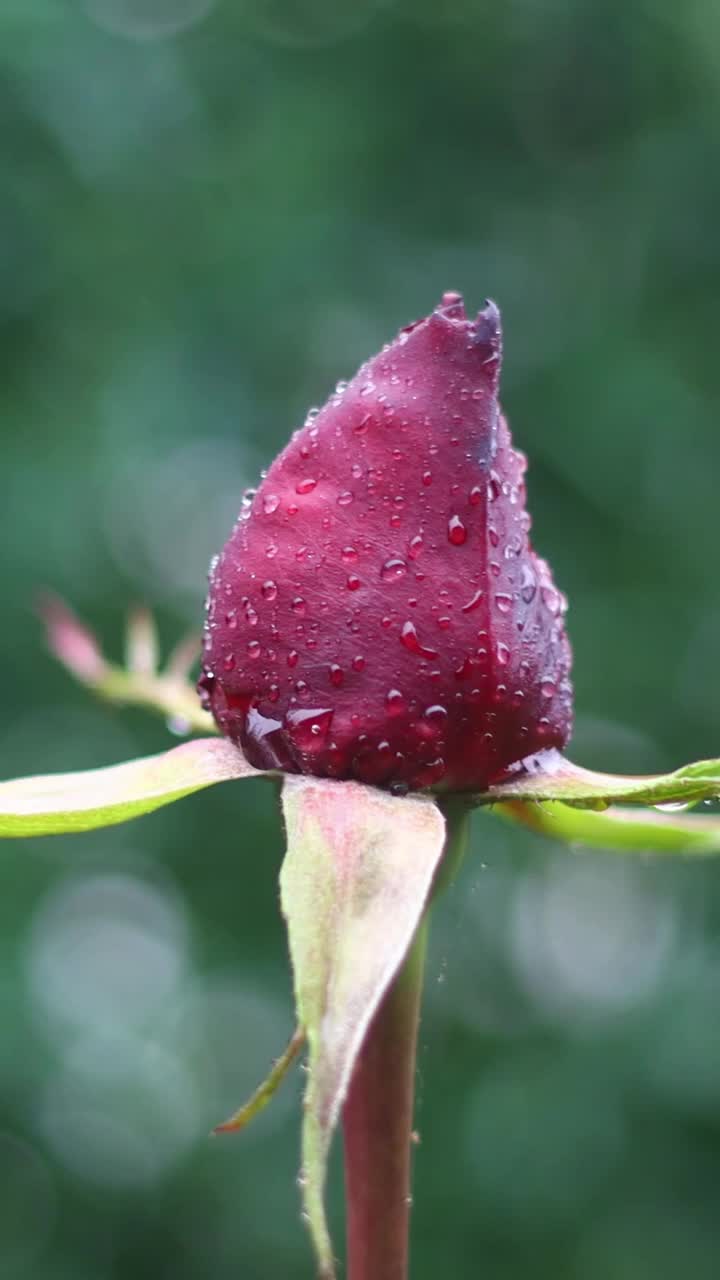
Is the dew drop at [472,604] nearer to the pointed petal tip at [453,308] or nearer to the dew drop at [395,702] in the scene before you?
the dew drop at [395,702]

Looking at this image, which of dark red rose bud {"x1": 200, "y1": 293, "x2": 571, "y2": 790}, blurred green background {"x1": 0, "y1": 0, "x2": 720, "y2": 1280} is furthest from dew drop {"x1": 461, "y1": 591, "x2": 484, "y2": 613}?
blurred green background {"x1": 0, "y1": 0, "x2": 720, "y2": 1280}

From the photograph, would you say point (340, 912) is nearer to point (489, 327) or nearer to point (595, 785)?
point (595, 785)

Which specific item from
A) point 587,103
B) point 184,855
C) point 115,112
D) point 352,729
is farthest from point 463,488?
point 587,103

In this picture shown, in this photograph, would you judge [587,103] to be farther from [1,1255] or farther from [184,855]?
[1,1255]

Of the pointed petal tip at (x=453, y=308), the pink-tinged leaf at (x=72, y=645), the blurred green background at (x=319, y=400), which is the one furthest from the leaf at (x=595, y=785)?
the blurred green background at (x=319, y=400)

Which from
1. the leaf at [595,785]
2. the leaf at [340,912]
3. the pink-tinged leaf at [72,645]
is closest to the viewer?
the leaf at [340,912]

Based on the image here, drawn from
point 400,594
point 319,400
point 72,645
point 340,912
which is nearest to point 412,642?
point 400,594

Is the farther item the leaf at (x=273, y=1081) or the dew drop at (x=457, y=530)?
the dew drop at (x=457, y=530)
